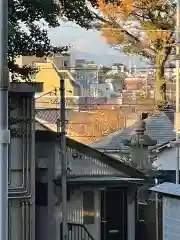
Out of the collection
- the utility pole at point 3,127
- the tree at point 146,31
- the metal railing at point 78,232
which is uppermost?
the tree at point 146,31

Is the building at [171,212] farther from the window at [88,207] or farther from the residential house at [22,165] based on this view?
the window at [88,207]

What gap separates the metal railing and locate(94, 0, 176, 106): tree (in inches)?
503

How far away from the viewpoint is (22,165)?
48.6 ft

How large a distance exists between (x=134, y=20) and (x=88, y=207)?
14.4 m

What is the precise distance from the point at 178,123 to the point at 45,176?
4.23m

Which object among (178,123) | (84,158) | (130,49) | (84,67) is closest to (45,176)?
(84,158)

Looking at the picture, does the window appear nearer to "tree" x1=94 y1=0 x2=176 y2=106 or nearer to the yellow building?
the yellow building

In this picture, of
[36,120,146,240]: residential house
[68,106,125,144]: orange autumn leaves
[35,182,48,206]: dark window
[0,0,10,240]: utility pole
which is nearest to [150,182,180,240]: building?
[0,0,10,240]: utility pole

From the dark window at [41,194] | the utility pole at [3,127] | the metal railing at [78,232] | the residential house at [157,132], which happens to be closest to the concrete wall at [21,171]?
the dark window at [41,194]

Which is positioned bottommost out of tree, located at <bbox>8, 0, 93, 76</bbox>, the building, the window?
the window

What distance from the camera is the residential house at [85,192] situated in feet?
54.7

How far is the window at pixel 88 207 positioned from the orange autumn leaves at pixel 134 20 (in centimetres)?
1215

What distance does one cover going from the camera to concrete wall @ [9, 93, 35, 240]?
14.7m

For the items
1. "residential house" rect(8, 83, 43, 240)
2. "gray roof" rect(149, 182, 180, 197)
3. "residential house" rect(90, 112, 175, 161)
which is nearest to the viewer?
"gray roof" rect(149, 182, 180, 197)
